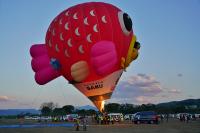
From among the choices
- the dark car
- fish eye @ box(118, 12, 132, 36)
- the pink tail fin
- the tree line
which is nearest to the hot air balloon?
fish eye @ box(118, 12, 132, 36)

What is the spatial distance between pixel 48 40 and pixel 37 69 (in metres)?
3.69

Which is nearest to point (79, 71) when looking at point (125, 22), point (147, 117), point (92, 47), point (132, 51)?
point (92, 47)

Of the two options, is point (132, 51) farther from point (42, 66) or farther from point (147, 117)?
point (147, 117)

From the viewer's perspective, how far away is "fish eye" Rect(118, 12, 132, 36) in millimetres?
33691

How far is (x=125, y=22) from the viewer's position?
34.0m

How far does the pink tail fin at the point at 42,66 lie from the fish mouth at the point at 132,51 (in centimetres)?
599

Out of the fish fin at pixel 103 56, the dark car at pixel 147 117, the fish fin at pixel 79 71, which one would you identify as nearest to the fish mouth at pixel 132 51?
the fish fin at pixel 103 56

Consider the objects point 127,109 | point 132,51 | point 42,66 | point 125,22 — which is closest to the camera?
point 125,22

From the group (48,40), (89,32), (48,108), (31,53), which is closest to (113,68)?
(89,32)

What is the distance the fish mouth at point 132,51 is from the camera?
114ft

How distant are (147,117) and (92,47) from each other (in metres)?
18.2

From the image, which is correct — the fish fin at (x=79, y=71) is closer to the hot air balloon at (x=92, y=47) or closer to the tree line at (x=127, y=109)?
the hot air balloon at (x=92, y=47)

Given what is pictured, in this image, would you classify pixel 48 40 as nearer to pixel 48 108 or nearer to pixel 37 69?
pixel 37 69

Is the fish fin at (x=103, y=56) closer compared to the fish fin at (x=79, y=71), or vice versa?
the fish fin at (x=103, y=56)
